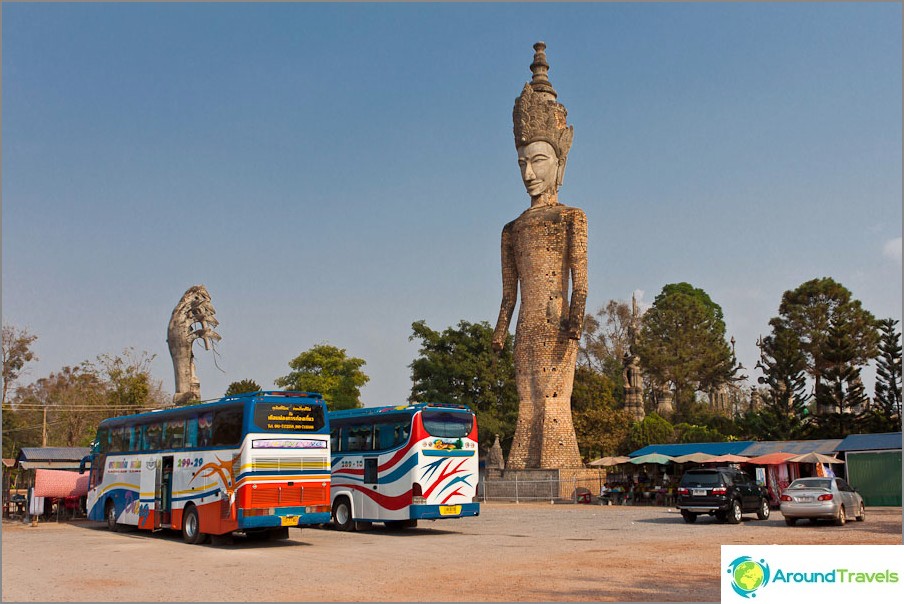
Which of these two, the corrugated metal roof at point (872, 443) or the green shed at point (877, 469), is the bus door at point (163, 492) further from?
the corrugated metal roof at point (872, 443)

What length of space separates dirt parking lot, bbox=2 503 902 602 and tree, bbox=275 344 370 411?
3910 centimetres

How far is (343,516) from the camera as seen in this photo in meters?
21.3

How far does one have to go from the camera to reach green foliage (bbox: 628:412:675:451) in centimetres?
4975

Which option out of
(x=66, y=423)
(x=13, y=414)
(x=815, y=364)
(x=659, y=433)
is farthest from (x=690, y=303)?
(x=13, y=414)

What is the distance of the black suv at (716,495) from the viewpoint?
21734mm

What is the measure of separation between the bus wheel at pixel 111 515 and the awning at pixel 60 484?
4442 mm

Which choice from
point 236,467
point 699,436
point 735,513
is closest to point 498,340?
point 699,436

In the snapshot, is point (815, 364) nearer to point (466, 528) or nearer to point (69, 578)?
point (466, 528)

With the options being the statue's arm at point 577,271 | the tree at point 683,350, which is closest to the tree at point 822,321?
the tree at point 683,350

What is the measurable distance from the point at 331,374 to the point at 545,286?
29.9 m

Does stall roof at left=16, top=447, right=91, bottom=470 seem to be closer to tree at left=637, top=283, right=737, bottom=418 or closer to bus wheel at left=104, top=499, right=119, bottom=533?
bus wheel at left=104, top=499, right=119, bottom=533

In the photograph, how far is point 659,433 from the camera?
4981cm

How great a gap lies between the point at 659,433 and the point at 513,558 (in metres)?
37.6

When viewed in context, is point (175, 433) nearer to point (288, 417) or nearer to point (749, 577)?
point (288, 417)
